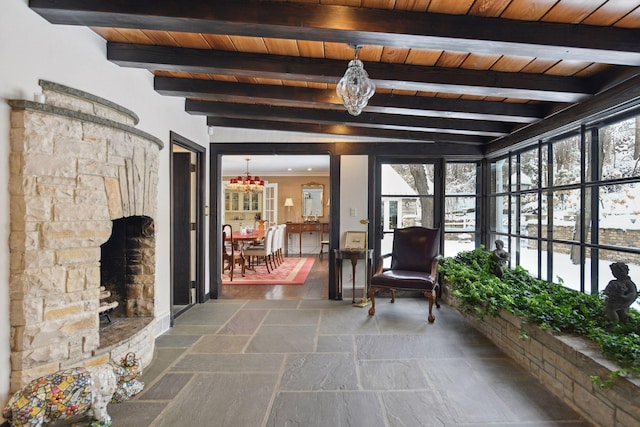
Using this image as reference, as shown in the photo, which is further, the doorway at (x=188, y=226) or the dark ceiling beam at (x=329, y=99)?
the doorway at (x=188, y=226)

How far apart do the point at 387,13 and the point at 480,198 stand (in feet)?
11.1

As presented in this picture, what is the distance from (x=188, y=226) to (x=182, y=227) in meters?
0.07

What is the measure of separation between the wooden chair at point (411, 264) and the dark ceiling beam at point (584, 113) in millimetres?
1381

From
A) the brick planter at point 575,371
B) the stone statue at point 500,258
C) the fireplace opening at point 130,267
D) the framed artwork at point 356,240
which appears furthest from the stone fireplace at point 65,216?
the stone statue at point 500,258

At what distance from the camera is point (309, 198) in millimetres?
9227

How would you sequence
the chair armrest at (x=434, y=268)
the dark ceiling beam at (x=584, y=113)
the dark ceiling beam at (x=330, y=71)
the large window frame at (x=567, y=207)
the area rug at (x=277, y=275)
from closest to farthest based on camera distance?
the dark ceiling beam at (x=584, y=113)
the dark ceiling beam at (x=330, y=71)
the large window frame at (x=567, y=207)
the chair armrest at (x=434, y=268)
the area rug at (x=277, y=275)

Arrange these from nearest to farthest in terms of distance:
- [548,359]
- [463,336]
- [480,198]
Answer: [548,359] → [463,336] → [480,198]

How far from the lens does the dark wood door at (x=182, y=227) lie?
4059mm

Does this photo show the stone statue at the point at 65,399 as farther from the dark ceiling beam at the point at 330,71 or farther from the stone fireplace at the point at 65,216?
the dark ceiling beam at the point at 330,71

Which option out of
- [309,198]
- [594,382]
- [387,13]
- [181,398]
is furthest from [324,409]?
[309,198]

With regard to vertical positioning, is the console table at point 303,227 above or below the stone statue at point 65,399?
above

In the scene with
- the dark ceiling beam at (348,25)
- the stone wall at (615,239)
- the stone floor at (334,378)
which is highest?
the dark ceiling beam at (348,25)

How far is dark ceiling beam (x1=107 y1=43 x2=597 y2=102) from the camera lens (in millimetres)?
2432

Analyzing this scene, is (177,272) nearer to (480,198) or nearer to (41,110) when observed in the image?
(41,110)
